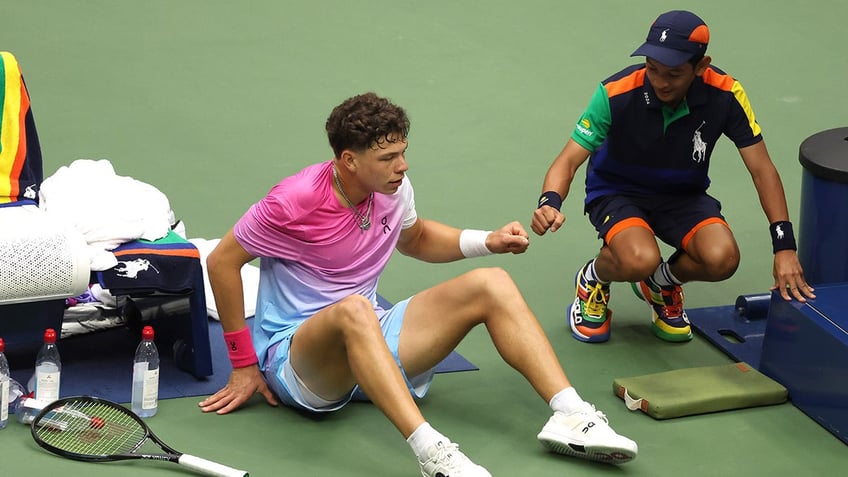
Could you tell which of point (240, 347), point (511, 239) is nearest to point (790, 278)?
point (511, 239)

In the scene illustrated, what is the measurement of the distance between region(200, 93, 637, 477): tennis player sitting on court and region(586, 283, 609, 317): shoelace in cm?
82

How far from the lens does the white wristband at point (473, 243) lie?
4824mm

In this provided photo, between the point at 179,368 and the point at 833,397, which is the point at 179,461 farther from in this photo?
the point at 833,397

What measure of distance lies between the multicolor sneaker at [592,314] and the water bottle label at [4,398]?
7.49ft

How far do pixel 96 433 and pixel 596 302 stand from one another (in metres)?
2.16

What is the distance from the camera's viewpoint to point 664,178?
5.41 m

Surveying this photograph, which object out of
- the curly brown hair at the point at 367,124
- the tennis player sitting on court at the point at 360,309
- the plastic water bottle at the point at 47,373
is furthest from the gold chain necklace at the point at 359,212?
the plastic water bottle at the point at 47,373

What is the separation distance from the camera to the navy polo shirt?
525cm

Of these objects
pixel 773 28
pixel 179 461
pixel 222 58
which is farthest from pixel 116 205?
pixel 773 28

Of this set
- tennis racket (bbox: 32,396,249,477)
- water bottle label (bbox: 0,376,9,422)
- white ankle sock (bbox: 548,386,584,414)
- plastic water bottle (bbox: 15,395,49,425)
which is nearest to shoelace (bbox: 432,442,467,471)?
white ankle sock (bbox: 548,386,584,414)

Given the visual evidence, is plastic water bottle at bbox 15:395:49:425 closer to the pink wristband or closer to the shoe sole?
the pink wristband

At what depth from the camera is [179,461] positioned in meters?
4.16

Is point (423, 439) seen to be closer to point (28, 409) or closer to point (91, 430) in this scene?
point (91, 430)

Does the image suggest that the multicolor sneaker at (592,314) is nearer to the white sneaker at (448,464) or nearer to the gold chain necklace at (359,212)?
the gold chain necklace at (359,212)
